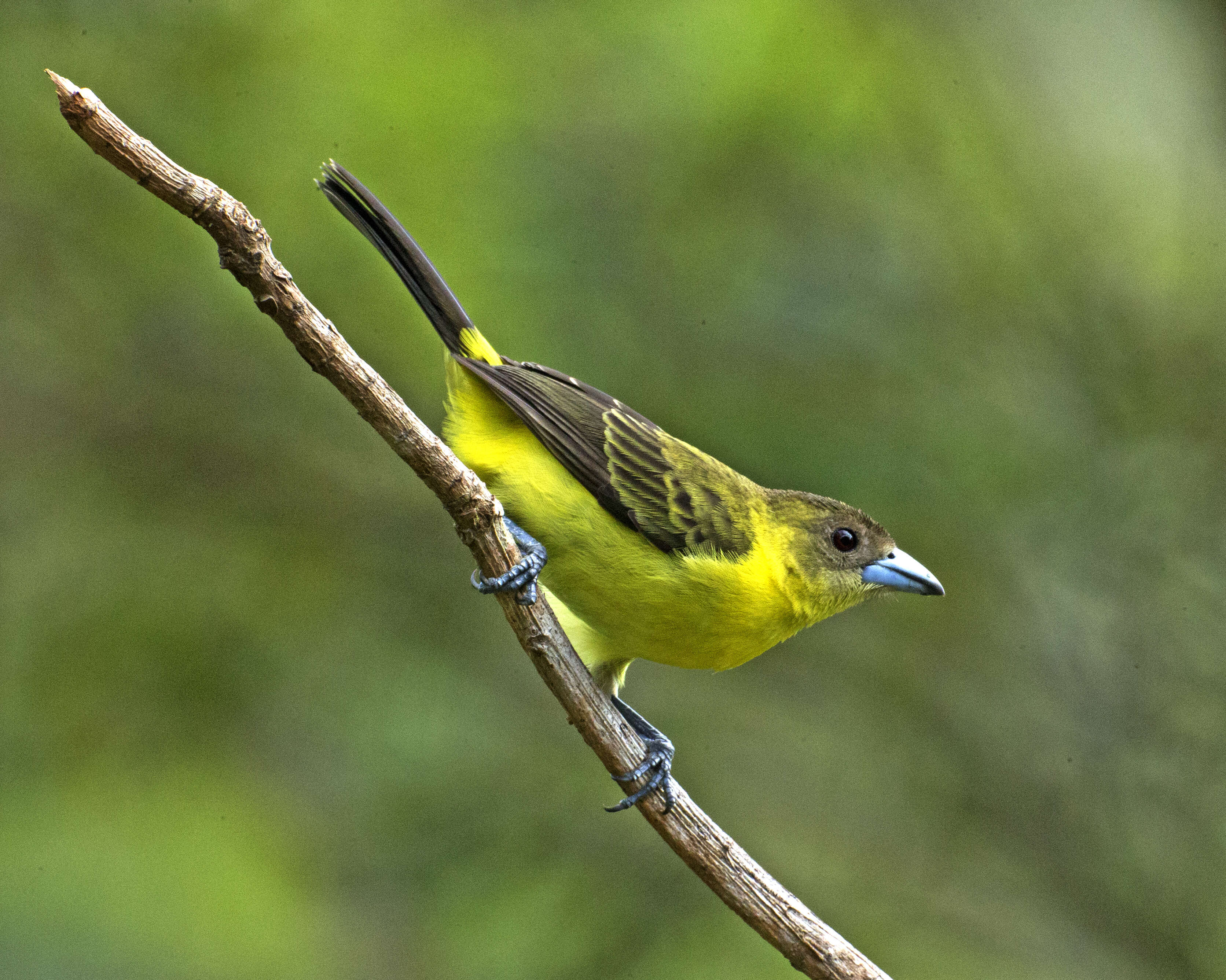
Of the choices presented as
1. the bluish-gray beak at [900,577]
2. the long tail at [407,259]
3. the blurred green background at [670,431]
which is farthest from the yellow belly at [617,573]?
the blurred green background at [670,431]

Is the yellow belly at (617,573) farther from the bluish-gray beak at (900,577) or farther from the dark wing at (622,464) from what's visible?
the bluish-gray beak at (900,577)

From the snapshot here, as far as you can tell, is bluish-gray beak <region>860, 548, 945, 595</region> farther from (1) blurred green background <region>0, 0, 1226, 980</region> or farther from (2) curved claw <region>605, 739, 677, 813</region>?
(1) blurred green background <region>0, 0, 1226, 980</region>

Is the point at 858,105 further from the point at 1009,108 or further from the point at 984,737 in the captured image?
the point at 984,737

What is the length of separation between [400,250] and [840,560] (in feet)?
5.64

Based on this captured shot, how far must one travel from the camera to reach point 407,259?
3.34 m

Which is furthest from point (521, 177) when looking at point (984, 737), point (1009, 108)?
point (984, 737)

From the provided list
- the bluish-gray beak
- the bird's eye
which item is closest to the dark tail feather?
the bird's eye

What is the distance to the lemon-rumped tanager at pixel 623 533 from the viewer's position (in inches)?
137

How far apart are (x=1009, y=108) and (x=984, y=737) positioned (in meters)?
3.13

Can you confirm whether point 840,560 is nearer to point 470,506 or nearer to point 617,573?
point 617,573

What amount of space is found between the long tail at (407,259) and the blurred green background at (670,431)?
4.68 feet

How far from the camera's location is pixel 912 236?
605cm

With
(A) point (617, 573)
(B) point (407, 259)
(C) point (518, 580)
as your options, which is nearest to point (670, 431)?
(A) point (617, 573)

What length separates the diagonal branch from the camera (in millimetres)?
2365
